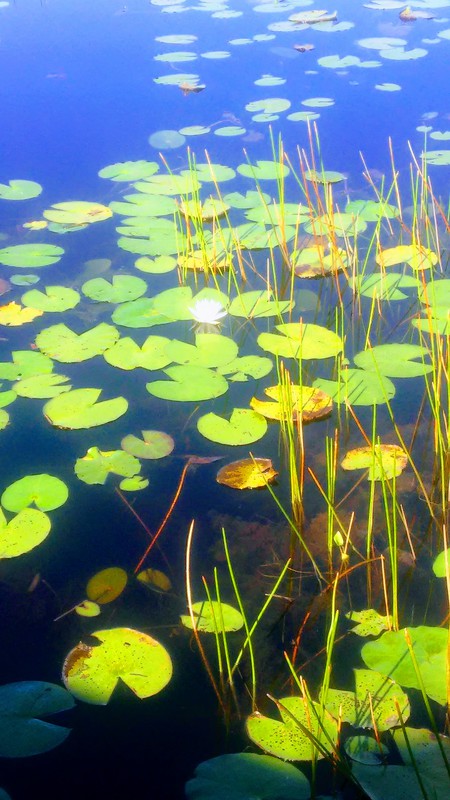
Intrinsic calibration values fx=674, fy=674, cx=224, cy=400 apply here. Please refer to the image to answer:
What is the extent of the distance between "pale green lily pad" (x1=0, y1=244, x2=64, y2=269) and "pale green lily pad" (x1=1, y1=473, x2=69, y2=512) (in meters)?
1.35

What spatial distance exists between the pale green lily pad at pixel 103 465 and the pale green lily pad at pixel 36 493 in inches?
2.9

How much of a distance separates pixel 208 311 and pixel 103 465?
2.89 ft

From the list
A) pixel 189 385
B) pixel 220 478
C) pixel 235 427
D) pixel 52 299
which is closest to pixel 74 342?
pixel 52 299

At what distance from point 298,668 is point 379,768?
26 centimetres

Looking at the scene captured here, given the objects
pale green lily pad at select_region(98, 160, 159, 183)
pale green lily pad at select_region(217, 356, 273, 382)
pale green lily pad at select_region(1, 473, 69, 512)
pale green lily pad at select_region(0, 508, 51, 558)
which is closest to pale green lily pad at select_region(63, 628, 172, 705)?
pale green lily pad at select_region(0, 508, 51, 558)

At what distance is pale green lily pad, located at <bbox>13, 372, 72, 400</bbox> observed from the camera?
211 centimetres

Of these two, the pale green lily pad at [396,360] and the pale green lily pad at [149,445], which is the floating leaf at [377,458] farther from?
the pale green lily pad at [149,445]

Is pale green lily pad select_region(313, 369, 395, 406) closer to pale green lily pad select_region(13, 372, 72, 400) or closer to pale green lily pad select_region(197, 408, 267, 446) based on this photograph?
pale green lily pad select_region(197, 408, 267, 446)

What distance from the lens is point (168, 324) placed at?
99.7 inches

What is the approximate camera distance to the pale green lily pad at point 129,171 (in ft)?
12.1

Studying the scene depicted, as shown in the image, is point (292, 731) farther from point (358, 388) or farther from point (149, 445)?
point (358, 388)

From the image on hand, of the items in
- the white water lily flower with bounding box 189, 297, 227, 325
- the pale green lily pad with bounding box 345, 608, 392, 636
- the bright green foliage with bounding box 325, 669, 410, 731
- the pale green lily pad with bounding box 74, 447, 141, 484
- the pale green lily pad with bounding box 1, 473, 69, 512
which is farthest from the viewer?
the white water lily flower with bounding box 189, 297, 227, 325

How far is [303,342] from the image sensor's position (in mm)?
2291

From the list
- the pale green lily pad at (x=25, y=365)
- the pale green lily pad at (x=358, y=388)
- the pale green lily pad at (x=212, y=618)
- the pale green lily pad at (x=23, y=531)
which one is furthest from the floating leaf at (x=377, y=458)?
the pale green lily pad at (x=25, y=365)
